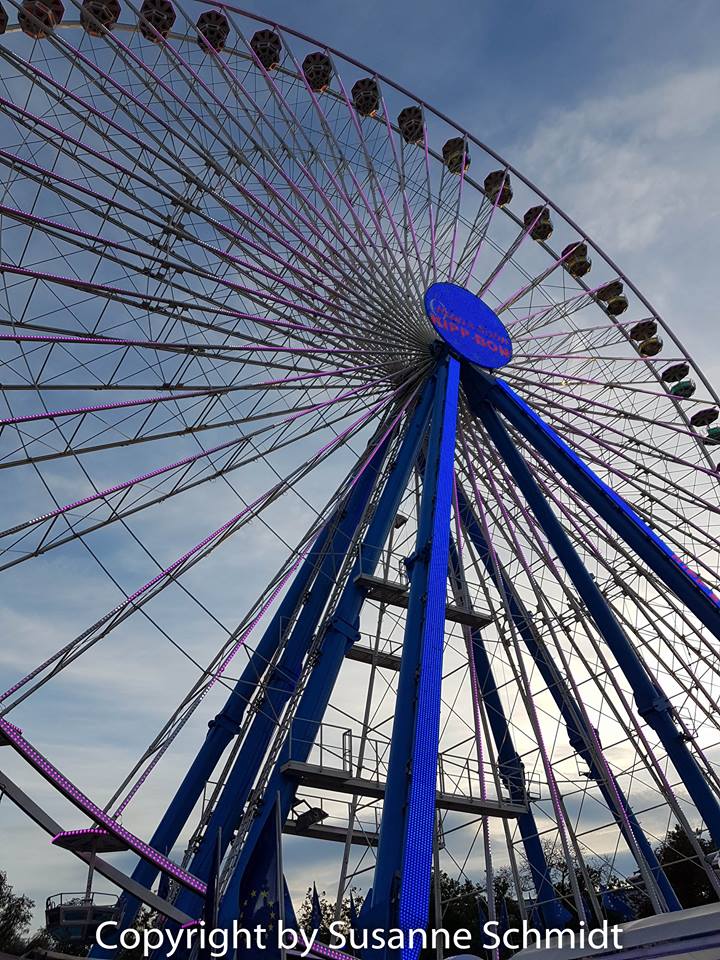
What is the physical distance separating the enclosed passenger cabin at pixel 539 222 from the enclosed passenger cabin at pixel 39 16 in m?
12.2

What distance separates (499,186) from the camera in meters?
21.3

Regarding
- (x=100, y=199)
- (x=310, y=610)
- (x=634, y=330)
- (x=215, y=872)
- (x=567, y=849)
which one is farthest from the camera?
(x=634, y=330)

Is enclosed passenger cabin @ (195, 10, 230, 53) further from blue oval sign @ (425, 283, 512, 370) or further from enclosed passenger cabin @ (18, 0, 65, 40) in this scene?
blue oval sign @ (425, 283, 512, 370)

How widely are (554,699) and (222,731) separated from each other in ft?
22.2

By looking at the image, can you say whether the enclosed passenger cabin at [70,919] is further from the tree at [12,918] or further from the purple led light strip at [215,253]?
the tree at [12,918]

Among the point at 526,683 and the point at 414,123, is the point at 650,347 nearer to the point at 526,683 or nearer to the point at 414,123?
the point at 414,123

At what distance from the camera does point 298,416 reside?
15.7 metres

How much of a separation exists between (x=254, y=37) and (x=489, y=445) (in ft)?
34.9

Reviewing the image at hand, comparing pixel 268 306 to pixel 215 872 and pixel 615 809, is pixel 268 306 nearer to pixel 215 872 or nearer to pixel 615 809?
pixel 215 872

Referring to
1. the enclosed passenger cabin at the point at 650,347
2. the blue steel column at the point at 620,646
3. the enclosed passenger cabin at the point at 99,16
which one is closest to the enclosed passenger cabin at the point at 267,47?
the enclosed passenger cabin at the point at 99,16

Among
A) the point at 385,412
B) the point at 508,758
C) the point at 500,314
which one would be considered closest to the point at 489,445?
the point at 385,412

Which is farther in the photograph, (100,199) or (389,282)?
(389,282)

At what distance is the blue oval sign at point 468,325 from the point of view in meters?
16.5

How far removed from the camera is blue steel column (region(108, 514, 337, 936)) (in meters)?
14.2
